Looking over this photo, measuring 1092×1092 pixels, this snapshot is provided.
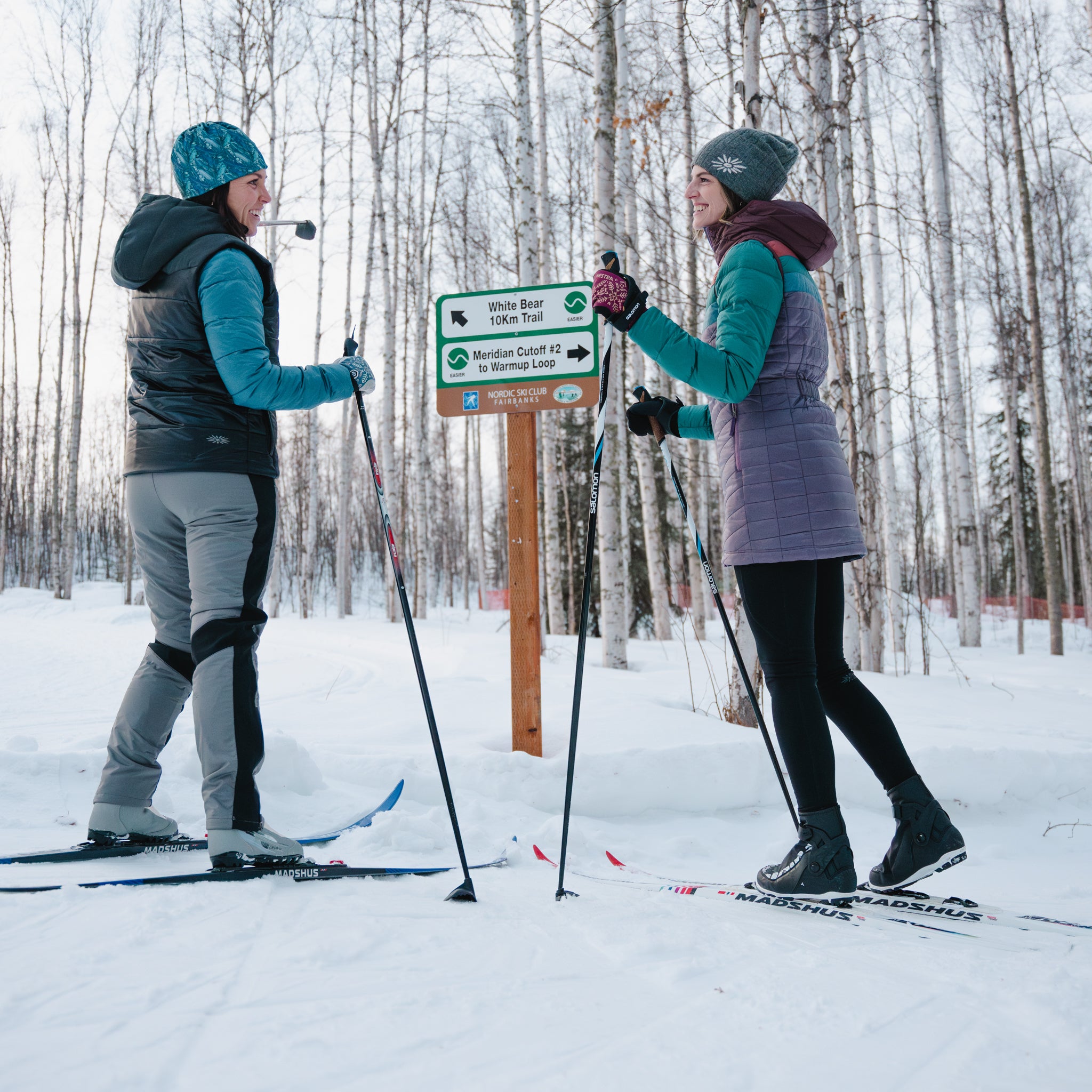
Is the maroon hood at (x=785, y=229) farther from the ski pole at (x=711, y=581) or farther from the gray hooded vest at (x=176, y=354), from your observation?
the gray hooded vest at (x=176, y=354)

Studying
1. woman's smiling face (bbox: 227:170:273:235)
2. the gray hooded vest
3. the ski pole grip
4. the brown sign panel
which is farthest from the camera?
the brown sign panel

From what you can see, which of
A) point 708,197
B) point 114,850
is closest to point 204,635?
point 114,850

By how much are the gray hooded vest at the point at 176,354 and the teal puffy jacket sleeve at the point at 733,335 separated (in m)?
1.20

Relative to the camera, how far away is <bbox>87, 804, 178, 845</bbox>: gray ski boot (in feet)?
7.19

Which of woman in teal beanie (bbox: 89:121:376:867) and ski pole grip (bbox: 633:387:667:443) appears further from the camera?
ski pole grip (bbox: 633:387:667:443)

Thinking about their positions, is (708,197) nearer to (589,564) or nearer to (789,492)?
(789,492)

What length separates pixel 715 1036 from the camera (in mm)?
1209

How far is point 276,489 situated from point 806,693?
1.60 m

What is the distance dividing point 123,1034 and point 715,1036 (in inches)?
37.3

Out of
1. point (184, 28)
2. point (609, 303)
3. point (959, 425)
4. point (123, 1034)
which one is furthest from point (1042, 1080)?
point (184, 28)

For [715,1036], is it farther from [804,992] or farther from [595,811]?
[595,811]

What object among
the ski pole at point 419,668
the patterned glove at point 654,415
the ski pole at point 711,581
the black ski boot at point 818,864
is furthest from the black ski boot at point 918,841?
the patterned glove at point 654,415

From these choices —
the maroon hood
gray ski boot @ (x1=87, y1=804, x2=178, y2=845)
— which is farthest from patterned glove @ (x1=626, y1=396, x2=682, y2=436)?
gray ski boot @ (x1=87, y1=804, x2=178, y2=845)

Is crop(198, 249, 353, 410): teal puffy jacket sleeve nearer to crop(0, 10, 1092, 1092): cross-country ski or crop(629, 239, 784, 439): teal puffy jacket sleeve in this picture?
crop(0, 10, 1092, 1092): cross-country ski
